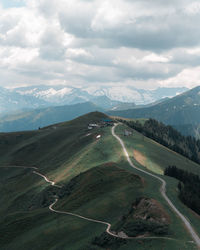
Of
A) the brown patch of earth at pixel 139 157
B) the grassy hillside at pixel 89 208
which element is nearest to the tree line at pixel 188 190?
the grassy hillside at pixel 89 208

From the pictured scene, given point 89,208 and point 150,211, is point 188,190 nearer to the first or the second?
point 150,211

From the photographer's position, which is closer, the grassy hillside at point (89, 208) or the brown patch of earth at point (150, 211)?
the grassy hillside at point (89, 208)

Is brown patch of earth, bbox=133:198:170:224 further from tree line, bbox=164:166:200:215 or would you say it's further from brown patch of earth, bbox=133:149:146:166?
brown patch of earth, bbox=133:149:146:166

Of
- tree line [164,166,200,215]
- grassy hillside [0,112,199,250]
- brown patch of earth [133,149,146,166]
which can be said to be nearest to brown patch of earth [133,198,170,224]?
grassy hillside [0,112,199,250]

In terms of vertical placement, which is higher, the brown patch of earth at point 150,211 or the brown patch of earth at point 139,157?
the brown patch of earth at point 150,211

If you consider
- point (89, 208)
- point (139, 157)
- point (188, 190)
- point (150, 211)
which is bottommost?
point (89, 208)

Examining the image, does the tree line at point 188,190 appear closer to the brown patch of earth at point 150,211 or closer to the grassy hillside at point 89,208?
the grassy hillside at point 89,208

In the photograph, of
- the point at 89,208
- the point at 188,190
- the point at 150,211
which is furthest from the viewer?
the point at 188,190

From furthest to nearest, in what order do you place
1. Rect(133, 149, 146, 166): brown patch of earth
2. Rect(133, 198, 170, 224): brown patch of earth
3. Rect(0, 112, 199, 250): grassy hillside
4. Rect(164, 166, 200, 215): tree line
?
Rect(133, 149, 146, 166): brown patch of earth → Rect(164, 166, 200, 215): tree line → Rect(133, 198, 170, 224): brown patch of earth → Rect(0, 112, 199, 250): grassy hillside

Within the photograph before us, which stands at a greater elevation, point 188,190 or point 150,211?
point 150,211

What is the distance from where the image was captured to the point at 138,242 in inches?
1610

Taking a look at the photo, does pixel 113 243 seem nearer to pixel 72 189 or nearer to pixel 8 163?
pixel 72 189

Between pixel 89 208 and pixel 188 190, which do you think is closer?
pixel 89 208

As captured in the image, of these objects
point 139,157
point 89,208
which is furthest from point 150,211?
point 139,157
